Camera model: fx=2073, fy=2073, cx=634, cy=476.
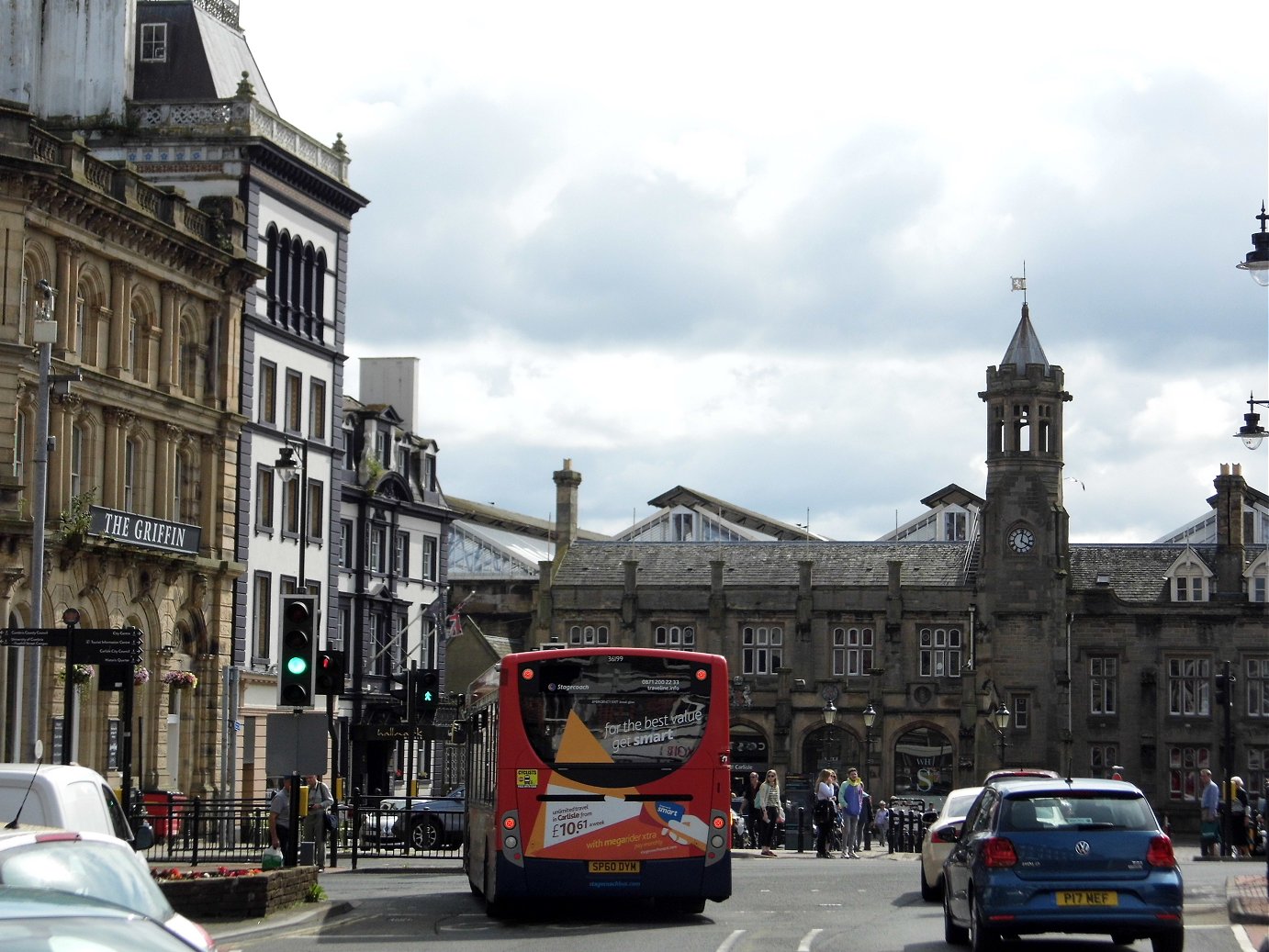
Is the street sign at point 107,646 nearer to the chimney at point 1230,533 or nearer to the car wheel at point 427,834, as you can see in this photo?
the car wheel at point 427,834

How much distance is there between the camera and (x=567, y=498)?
292 feet

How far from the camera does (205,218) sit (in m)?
48.1

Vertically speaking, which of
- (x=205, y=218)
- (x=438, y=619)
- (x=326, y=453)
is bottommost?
(x=438, y=619)

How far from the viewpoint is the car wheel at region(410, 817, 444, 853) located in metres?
39.6

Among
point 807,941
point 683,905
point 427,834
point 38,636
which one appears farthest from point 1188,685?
point 807,941

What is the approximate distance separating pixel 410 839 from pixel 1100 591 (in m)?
46.7

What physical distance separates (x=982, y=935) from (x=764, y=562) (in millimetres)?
65588

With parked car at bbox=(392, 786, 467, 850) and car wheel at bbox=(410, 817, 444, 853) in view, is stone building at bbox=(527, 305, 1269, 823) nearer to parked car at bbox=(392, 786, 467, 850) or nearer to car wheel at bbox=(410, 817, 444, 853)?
parked car at bbox=(392, 786, 467, 850)

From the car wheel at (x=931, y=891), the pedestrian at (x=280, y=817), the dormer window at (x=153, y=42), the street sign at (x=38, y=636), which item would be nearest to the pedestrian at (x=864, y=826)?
the pedestrian at (x=280, y=817)

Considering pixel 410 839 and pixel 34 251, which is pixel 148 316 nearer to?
pixel 34 251

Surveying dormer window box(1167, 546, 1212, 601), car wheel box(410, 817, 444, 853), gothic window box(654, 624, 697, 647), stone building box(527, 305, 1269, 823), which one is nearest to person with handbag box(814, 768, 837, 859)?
car wheel box(410, 817, 444, 853)

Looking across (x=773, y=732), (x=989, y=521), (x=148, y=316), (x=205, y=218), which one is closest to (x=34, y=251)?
(x=148, y=316)

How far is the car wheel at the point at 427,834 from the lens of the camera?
3958 centimetres

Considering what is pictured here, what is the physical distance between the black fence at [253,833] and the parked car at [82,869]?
20695 mm
